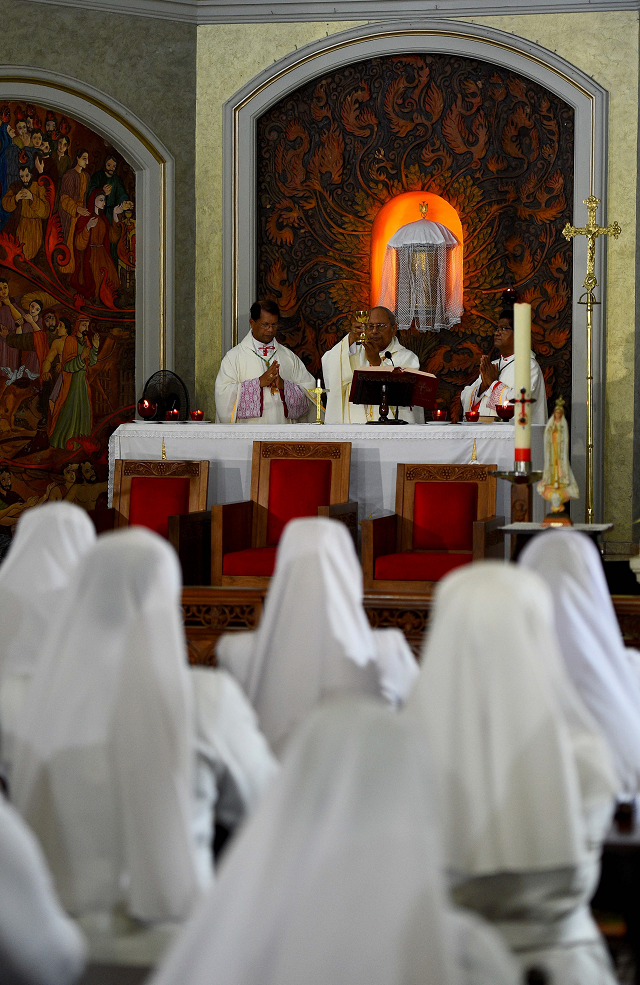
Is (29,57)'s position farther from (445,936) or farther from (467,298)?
(445,936)

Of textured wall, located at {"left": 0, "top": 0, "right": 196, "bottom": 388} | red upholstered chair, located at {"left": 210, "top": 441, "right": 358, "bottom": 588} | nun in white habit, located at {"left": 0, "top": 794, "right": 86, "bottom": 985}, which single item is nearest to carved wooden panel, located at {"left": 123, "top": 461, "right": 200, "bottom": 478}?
red upholstered chair, located at {"left": 210, "top": 441, "right": 358, "bottom": 588}

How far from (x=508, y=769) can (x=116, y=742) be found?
734 millimetres

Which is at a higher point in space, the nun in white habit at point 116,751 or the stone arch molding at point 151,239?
the stone arch molding at point 151,239

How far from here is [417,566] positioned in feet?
21.4

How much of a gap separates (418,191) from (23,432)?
12.6 feet

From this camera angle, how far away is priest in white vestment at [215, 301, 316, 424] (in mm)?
8664

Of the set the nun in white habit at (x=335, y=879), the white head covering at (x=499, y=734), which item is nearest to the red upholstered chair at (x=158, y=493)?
the white head covering at (x=499, y=734)

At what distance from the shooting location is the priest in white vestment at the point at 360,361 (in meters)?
8.56

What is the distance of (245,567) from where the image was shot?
22.3 ft

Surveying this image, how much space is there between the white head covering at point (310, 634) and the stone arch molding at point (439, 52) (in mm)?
6201

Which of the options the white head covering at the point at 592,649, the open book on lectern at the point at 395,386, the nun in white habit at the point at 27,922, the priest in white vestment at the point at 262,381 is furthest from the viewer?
the priest in white vestment at the point at 262,381

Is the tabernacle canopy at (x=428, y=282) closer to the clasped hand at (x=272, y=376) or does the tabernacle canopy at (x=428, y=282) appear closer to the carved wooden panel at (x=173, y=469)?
the clasped hand at (x=272, y=376)

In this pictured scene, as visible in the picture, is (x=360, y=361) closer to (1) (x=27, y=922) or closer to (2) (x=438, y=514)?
(2) (x=438, y=514)

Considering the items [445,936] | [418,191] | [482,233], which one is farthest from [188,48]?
[445,936]
